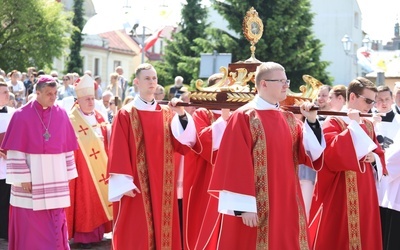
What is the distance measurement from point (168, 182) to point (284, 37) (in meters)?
22.0

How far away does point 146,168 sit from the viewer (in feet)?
23.0

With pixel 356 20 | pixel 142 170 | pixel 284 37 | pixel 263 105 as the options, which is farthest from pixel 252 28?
pixel 356 20

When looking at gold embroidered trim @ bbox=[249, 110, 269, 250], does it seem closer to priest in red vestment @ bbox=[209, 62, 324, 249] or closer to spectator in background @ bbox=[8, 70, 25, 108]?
priest in red vestment @ bbox=[209, 62, 324, 249]

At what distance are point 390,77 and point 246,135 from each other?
26328 mm

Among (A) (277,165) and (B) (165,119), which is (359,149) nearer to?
(A) (277,165)

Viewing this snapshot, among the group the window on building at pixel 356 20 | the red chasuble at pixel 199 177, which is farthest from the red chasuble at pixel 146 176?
the window on building at pixel 356 20

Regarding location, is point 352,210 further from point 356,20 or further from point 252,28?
point 356,20

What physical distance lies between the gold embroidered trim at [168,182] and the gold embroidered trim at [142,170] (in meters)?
0.16

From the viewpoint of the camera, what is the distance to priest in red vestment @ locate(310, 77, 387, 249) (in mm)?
6648

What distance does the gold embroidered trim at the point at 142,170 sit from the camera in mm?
6934

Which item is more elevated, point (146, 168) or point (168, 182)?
point (146, 168)

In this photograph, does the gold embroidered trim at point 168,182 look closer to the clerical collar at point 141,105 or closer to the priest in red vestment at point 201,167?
the clerical collar at point 141,105

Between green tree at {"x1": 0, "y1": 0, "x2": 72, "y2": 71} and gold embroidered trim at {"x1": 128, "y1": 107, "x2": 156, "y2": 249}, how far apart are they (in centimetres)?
3560

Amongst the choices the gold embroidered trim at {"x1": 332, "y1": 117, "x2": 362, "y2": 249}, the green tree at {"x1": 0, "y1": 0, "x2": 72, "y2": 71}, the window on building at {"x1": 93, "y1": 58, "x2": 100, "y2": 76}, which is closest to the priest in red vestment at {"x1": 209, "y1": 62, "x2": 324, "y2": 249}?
the gold embroidered trim at {"x1": 332, "y1": 117, "x2": 362, "y2": 249}
